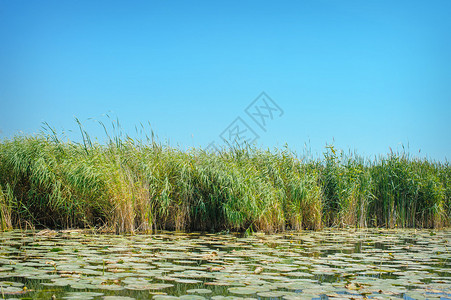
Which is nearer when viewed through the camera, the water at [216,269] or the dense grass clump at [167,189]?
the water at [216,269]

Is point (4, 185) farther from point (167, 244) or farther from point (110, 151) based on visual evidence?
point (167, 244)

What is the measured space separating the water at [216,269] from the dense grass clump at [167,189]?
1.32 m

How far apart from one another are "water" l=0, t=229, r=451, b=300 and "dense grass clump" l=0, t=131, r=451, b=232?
1318 millimetres

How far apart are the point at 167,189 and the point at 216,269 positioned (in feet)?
13.9

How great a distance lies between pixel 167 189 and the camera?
28.2 ft

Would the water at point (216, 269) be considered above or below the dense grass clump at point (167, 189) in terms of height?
below

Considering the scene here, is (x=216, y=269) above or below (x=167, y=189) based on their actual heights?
below

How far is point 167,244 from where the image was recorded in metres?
6.55

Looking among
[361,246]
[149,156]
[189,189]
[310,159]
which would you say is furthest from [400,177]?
[149,156]

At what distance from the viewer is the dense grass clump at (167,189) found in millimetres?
8414

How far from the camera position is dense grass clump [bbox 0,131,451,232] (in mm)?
8414

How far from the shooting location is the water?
11.7 feet

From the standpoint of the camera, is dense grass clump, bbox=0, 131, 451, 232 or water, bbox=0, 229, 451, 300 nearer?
water, bbox=0, 229, 451, 300

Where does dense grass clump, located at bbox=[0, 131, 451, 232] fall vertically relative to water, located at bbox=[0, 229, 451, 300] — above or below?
above
